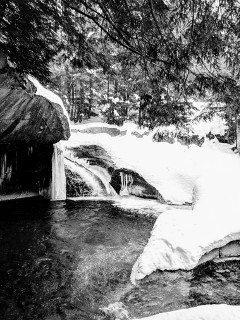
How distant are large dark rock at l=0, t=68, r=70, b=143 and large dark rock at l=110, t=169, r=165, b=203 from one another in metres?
2.79

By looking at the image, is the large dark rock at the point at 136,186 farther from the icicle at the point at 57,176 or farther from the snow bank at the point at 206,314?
the snow bank at the point at 206,314

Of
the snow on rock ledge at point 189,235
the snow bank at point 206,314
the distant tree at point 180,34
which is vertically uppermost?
the distant tree at point 180,34

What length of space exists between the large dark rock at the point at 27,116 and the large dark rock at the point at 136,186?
2791 mm

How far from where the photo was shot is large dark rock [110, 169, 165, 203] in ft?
34.8

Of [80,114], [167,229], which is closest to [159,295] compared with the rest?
[167,229]

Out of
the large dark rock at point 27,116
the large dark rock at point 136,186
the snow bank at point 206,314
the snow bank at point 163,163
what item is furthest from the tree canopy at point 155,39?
the large dark rock at point 136,186

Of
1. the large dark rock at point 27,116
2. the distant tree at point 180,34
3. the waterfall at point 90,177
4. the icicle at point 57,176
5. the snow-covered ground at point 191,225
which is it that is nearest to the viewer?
the distant tree at point 180,34

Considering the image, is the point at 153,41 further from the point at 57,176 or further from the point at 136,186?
the point at 57,176

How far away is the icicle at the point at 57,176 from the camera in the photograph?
10.9 meters

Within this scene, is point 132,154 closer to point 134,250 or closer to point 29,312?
point 134,250

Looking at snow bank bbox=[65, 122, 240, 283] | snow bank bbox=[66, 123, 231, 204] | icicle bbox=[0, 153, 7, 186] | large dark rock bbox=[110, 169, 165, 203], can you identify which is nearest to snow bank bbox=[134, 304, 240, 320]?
snow bank bbox=[65, 122, 240, 283]

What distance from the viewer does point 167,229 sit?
5.08 meters

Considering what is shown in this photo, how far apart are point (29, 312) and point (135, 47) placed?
159 inches

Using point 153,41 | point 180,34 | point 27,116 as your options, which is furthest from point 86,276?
point 27,116
